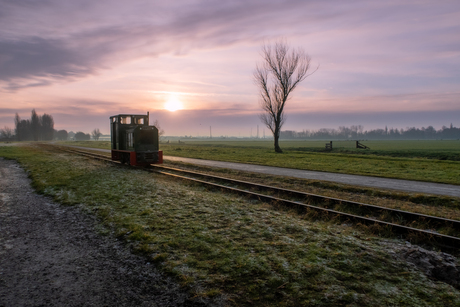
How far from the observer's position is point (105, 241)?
5.63m

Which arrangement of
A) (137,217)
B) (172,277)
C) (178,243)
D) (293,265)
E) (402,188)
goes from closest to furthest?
(172,277)
(293,265)
(178,243)
(137,217)
(402,188)

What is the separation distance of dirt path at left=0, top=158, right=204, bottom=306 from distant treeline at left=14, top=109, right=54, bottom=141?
163 meters

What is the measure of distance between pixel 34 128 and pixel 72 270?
167 meters

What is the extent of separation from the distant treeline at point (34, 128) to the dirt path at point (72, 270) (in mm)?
163163

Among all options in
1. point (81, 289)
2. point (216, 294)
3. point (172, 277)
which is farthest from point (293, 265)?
point (81, 289)

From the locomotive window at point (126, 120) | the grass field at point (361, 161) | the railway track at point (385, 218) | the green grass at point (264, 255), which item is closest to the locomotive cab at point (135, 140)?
the locomotive window at point (126, 120)

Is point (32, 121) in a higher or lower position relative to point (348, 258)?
higher

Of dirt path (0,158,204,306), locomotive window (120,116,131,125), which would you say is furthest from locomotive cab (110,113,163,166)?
dirt path (0,158,204,306)

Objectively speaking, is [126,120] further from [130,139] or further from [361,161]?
[361,161]

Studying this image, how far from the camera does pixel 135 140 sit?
18156mm

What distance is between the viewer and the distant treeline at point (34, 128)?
139 metres

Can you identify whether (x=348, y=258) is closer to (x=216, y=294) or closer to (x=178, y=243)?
(x=216, y=294)

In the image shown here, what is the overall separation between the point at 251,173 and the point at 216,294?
466 inches

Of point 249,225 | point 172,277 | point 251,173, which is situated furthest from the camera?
point 251,173
